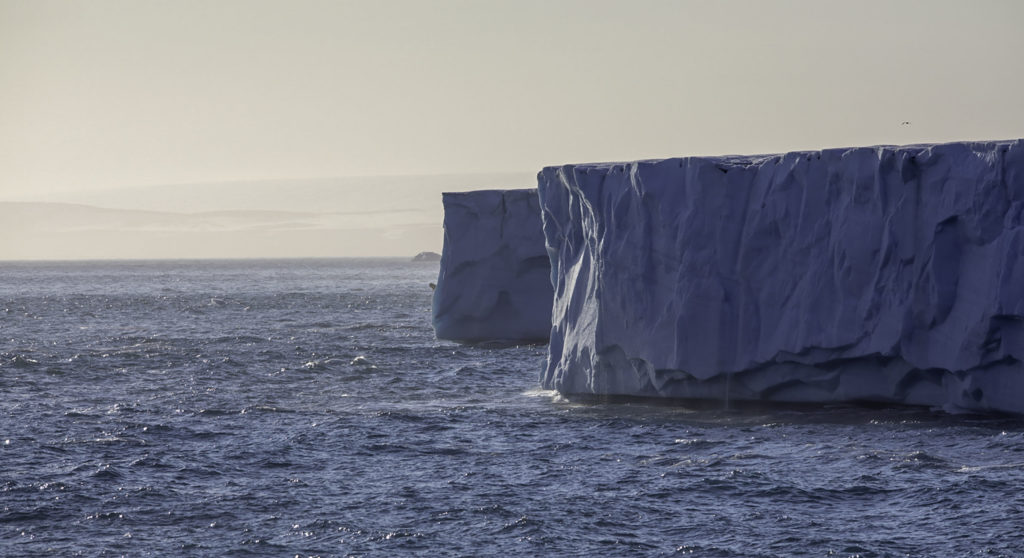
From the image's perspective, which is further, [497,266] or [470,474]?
[497,266]

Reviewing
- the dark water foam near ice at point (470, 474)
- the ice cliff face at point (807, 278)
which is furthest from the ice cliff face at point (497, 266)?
the ice cliff face at point (807, 278)

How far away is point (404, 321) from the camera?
5194cm

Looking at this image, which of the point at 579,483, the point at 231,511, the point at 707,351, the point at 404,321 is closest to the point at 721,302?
the point at 707,351

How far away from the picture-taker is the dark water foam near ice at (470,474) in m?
15.2

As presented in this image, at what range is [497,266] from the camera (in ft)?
125

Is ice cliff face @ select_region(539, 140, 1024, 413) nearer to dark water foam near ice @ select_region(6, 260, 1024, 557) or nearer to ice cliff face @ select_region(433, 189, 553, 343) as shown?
dark water foam near ice @ select_region(6, 260, 1024, 557)

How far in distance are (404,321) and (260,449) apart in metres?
31.1

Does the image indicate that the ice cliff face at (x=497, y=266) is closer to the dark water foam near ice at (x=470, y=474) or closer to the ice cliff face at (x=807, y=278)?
the dark water foam near ice at (x=470, y=474)

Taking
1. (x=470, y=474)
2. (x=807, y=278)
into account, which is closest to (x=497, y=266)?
(x=807, y=278)

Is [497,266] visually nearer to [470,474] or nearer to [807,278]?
[807,278]

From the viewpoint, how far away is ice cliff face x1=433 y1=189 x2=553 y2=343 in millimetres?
38000

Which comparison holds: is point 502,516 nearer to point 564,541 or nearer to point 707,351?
point 564,541

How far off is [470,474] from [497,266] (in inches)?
772

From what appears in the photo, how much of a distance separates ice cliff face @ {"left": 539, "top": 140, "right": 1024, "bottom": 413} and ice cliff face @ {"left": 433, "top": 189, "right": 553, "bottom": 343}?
39.5ft
